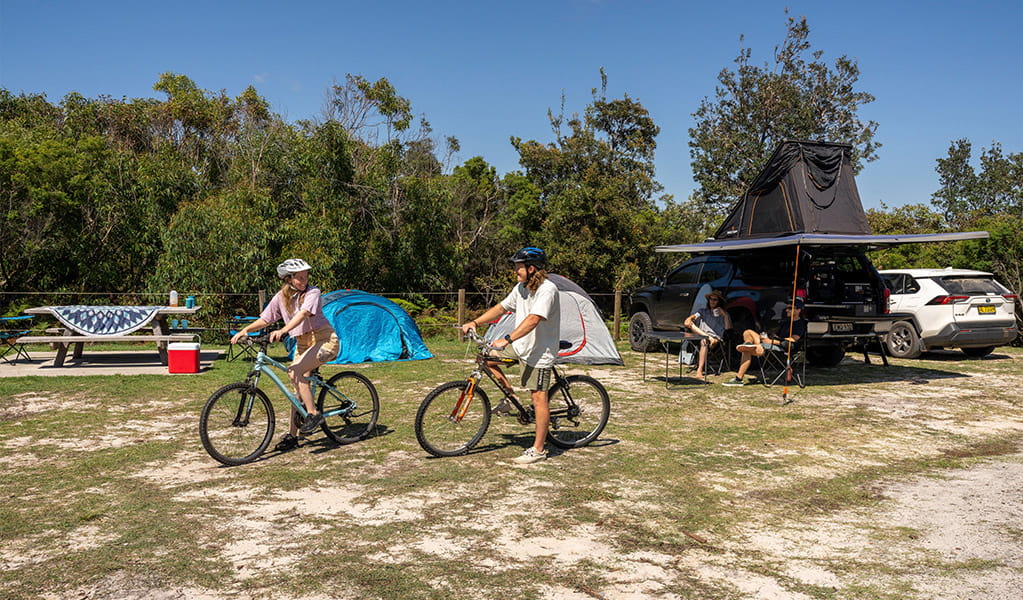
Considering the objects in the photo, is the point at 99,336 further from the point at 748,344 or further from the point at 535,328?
the point at 748,344

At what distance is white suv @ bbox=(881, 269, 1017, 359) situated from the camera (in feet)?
42.1

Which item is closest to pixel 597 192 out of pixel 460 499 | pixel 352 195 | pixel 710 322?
pixel 352 195

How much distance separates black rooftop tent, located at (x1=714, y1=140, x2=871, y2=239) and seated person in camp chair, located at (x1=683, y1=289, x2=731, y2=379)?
6.98 ft

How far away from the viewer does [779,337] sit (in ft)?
34.6

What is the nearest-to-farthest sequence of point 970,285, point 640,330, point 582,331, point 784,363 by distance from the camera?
point 784,363
point 582,331
point 970,285
point 640,330

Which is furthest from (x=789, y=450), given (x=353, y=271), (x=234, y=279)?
(x=353, y=271)

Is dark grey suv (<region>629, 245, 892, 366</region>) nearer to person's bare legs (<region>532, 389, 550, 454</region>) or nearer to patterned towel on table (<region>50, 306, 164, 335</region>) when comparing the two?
person's bare legs (<region>532, 389, 550, 454</region>)

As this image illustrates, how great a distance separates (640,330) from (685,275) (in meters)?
1.65

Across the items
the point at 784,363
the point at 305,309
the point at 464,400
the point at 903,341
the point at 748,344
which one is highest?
the point at 305,309

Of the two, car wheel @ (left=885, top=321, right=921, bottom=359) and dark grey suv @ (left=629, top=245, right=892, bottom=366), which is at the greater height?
dark grey suv @ (left=629, top=245, right=892, bottom=366)

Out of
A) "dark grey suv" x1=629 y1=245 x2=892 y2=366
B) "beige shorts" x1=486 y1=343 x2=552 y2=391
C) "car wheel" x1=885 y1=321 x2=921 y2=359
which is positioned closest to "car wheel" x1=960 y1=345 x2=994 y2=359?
"car wheel" x1=885 y1=321 x2=921 y2=359

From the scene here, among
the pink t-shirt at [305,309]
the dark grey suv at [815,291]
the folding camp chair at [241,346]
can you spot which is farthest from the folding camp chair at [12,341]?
the dark grey suv at [815,291]

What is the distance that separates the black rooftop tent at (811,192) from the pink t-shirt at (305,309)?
8422mm

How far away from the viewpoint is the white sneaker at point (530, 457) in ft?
20.5
